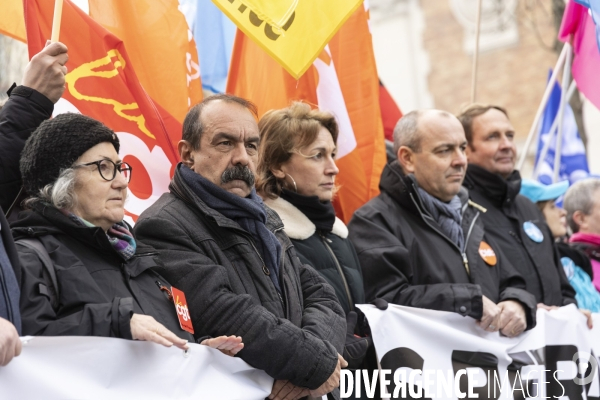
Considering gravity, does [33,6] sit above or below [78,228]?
above

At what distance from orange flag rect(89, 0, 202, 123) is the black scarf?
1.02m

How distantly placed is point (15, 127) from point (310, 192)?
1633mm

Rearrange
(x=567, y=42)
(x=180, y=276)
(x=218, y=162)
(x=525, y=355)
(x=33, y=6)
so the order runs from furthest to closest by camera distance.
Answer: (x=567, y=42), (x=525, y=355), (x=33, y=6), (x=218, y=162), (x=180, y=276)

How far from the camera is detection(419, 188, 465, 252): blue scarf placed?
523 cm

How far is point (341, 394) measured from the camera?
14.3 ft

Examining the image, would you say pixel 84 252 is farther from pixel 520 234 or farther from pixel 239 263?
pixel 520 234

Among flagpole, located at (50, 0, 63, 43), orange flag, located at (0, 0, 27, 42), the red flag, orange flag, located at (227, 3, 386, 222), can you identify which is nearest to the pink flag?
the red flag

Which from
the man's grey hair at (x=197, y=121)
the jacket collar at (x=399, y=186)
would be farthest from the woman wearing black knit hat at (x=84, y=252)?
the jacket collar at (x=399, y=186)

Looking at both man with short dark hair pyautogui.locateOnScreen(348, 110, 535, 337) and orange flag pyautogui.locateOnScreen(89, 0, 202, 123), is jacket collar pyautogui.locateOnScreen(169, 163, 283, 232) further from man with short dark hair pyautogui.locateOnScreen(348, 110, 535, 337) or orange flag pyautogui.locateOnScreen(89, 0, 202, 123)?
orange flag pyautogui.locateOnScreen(89, 0, 202, 123)

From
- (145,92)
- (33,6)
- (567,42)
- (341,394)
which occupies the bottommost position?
(341,394)

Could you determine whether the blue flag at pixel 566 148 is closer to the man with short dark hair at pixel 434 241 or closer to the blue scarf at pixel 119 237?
the man with short dark hair at pixel 434 241

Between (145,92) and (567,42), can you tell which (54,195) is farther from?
(567,42)

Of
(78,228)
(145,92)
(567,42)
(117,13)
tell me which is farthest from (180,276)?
(567,42)

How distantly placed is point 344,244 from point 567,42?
3293mm
